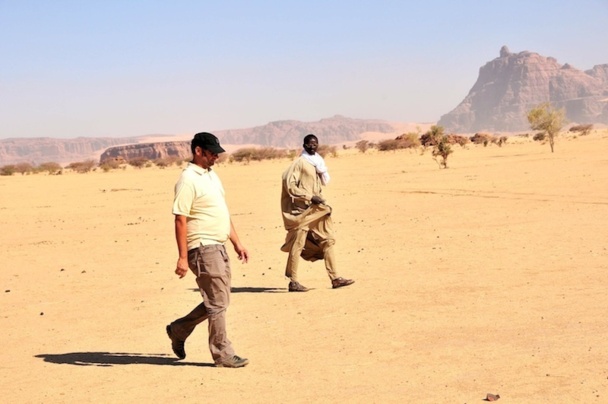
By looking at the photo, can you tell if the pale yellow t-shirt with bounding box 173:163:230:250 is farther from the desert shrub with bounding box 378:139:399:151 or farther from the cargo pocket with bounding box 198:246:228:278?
the desert shrub with bounding box 378:139:399:151

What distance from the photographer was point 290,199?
1084 cm

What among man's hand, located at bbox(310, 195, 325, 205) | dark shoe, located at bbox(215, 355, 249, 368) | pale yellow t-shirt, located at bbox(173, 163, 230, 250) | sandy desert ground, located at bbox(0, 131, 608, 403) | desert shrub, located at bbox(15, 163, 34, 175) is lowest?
sandy desert ground, located at bbox(0, 131, 608, 403)

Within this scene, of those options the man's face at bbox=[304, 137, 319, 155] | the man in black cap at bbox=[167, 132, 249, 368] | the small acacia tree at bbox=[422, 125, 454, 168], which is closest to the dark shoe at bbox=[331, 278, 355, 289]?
the man's face at bbox=[304, 137, 319, 155]

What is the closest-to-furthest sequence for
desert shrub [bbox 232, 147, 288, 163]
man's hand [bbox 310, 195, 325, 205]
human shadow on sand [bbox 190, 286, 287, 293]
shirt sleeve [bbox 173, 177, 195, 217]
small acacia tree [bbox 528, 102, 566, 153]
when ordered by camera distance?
shirt sleeve [bbox 173, 177, 195, 217]
man's hand [bbox 310, 195, 325, 205]
human shadow on sand [bbox 190, 286, 287, 293]
small acacia tree [bbox 528, 102, 566, 153]
desert shrub [bbox 232, 147, 288, 163]

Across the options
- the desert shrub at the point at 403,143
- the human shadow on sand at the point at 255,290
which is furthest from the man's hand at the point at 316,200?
the desert shrub at the point at 403,143

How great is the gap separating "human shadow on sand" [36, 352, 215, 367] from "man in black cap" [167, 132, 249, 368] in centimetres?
35

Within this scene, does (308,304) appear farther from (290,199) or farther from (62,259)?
(62,259)

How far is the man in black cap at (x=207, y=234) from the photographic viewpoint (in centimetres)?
697

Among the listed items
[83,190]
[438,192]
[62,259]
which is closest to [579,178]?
[438,192]

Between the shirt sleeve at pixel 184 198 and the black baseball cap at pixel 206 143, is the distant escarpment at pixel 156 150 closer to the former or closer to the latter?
the black baseball cap at pixel 206 143

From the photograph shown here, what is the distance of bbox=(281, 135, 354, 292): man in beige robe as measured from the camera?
35.1ft

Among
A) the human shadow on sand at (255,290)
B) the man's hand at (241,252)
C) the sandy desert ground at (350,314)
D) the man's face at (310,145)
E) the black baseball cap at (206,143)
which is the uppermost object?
the black baseball cap at (206,143)

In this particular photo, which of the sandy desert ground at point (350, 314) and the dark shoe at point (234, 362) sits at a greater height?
the dark shoe at point (234, 362)

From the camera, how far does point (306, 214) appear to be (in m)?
10.7
